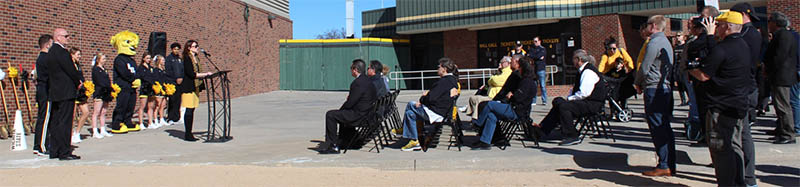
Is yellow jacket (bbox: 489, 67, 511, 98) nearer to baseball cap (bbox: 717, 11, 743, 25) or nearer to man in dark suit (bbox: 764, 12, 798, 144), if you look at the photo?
man in dark suit (bbox: 764, 12, 798, 144)

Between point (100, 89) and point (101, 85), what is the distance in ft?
0.31

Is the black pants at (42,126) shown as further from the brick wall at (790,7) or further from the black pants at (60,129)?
the brick wall at (790,7)

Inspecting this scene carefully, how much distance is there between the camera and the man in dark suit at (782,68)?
6.68 metres

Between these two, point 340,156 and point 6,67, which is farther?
point 6,67

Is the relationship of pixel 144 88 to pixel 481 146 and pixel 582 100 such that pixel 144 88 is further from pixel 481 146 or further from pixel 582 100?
pixel 582 100

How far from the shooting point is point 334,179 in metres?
5.89

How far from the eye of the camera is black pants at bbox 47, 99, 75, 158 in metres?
7.19

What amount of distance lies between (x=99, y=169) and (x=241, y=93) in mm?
14780

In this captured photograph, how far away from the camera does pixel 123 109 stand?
10.4 metres

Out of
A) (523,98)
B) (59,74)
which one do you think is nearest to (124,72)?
(59,74)

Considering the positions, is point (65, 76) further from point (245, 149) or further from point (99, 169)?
point (245, 149)

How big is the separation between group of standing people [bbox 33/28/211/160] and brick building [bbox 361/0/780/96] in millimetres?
11764

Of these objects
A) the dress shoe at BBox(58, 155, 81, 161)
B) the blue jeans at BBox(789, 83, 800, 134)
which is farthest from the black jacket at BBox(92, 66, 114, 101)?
the blue jeans at BBox(789, 83, 800, 134)

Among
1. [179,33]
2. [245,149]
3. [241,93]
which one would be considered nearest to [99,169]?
[245,149]
